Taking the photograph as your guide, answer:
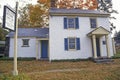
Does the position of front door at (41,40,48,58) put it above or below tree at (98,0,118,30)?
below

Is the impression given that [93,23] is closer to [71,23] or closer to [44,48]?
[71,23]

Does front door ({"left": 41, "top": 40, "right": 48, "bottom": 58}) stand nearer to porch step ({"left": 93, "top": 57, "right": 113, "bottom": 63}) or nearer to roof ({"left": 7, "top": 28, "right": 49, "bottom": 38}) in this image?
roof ({"left": 7, "top": 28, "right": 49, "bottom": 38})

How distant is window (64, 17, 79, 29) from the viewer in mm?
19859

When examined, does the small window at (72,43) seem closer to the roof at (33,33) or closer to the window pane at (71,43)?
→ the window pane at (71,43)

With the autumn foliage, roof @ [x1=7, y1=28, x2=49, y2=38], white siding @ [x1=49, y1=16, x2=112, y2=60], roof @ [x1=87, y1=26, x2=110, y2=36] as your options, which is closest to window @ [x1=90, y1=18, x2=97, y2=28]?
white siding @ [x1=49, y1=16, x2=112, y2=60]

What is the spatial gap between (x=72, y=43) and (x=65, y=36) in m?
1.17

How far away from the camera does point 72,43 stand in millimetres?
19625

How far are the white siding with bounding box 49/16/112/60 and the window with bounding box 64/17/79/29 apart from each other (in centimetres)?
37

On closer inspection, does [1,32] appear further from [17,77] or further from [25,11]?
[17,77]

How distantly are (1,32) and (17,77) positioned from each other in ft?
107

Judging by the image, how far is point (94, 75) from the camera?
11.1m

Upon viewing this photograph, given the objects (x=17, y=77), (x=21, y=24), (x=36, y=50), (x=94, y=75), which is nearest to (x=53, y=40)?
(x=36, y=50)

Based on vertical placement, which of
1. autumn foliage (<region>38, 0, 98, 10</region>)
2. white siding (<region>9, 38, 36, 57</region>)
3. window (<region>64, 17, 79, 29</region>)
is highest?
autumn foliage (<region>38, 0, 98, 10</region>)

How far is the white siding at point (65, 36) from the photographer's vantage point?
63.3ft
